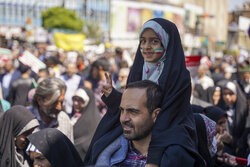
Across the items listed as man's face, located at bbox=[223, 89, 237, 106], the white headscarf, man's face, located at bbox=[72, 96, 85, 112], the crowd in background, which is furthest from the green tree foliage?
the white headscarf

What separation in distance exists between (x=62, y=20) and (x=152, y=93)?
199 feet

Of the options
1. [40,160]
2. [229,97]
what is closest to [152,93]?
[40,160]

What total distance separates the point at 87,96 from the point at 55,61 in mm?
4316

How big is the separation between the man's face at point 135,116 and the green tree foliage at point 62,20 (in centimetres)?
6007

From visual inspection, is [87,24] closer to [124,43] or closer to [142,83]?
[124,43]

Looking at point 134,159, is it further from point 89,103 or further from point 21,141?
point 89,103

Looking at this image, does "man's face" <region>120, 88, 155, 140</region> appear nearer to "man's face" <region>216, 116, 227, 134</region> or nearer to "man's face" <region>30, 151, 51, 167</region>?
"man's face" <region>30, 151, 51, 167</region>

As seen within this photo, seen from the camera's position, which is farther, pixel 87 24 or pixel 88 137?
pixel 87 24

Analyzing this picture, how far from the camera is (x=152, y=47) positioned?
282 centimetres

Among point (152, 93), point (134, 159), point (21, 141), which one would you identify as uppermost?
point (152, 93)

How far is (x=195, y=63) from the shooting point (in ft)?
21.2

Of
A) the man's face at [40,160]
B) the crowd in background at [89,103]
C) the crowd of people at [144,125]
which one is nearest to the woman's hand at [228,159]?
the crowd in background at [89,103]

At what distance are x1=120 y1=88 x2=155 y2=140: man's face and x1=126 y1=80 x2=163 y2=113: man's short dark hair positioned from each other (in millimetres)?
26

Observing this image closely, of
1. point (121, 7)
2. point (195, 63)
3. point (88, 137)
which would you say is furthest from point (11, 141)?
point (121, 7)
